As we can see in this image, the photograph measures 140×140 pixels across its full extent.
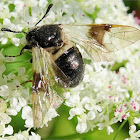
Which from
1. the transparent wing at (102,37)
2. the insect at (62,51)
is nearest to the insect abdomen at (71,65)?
the insect at (62,51)

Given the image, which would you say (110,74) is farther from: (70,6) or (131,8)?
(131,8)

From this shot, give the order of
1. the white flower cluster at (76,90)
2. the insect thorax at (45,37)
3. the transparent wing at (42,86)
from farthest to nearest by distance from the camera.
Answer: the white flower cluster at (76,90), the insect thorax at (45,37), the transparent wing at (42,86)

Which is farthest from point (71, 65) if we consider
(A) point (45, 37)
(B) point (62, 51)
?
(A) point (45, 37)

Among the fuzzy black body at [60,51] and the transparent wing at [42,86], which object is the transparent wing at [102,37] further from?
the transparent wing at [42,86]

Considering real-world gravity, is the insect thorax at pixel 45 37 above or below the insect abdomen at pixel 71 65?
above

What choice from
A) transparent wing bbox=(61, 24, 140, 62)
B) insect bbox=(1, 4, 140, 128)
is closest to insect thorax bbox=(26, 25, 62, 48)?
insect bbox=(1, 4, 140, 128)

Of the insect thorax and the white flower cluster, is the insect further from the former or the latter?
the white flower cluster

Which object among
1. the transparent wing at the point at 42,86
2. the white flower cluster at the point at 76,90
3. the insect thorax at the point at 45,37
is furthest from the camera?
the white flower cluster at the point at 76,90

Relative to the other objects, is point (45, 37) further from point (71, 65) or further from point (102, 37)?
point (102, 37)
